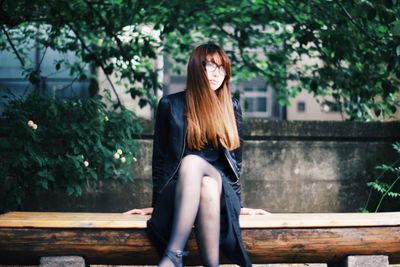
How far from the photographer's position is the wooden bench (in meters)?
2.96

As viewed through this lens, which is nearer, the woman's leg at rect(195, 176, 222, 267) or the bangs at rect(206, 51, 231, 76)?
the woman's leg at rect(195, 176, 222, 267)

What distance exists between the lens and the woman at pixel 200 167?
283cm

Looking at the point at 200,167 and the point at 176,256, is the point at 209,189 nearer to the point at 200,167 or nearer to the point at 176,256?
the point at 200,167

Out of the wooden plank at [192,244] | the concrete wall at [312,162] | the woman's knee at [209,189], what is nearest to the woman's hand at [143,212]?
the wooden plank at [192,244]

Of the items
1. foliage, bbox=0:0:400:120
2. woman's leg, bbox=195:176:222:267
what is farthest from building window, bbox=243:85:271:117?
woman's leg, bbox=195:176:222:267

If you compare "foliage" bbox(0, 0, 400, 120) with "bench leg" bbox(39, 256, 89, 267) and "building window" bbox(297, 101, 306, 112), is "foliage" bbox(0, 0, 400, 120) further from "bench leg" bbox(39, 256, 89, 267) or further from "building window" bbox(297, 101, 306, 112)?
"building window" bbox(297, 101, 306, 112)

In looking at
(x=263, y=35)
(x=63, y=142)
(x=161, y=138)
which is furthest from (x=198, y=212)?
(x=263, y=35)

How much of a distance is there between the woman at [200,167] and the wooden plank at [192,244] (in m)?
0.17

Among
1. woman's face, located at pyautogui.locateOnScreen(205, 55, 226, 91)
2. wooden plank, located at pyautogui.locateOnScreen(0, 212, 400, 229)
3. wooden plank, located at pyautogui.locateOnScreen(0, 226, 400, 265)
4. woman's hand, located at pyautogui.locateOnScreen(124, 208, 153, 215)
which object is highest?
woman's face, located at pyautogui.locateOnScreen(205, 55, 226, 91)

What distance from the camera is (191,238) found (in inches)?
117

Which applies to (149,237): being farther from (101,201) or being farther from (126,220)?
(101,201)

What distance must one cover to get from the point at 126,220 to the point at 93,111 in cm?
171

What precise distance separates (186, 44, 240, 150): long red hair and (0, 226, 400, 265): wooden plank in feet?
1.87

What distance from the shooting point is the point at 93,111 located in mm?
4477
